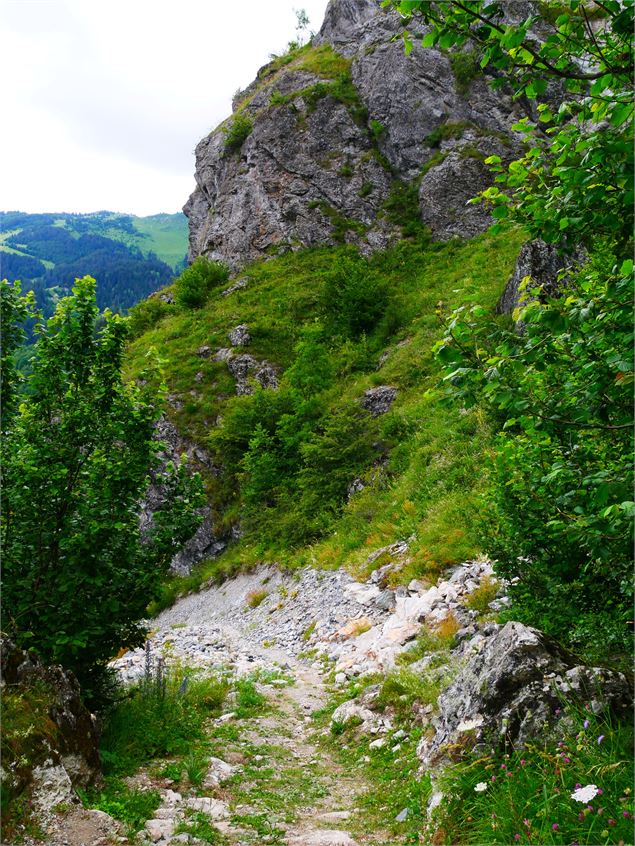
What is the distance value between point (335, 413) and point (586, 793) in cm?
1905

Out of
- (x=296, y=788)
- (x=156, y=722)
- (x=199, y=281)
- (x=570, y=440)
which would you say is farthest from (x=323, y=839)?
(x=199, y=281)

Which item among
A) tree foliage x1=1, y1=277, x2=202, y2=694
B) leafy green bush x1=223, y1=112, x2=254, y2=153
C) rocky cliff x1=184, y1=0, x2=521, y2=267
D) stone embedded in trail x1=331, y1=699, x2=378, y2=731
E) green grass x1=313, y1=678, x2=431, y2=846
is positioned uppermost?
leafy green bush x1=223, y1=112, x2=254, y2=153

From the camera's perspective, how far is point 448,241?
3609cm

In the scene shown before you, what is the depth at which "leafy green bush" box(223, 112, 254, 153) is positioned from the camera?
45.0 metres

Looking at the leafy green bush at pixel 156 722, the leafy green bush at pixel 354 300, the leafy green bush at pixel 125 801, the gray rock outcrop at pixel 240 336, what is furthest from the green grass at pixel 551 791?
the gray rock outcrop at pixel 240 336

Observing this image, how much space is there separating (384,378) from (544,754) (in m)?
21.2

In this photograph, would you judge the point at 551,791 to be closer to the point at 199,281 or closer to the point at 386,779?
the point at 386,779

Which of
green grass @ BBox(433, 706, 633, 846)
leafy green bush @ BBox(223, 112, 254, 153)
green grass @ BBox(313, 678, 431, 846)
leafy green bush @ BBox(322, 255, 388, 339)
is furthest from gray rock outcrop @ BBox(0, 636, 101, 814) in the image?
leafy green bush @ BBox(223, 112, 254, 153)

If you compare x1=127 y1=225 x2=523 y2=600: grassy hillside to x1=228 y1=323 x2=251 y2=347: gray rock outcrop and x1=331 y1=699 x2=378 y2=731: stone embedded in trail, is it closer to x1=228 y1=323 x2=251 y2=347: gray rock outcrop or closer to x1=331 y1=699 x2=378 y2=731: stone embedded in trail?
x1=228 y1=323 x2=251 y2=347: gray rock outcrop

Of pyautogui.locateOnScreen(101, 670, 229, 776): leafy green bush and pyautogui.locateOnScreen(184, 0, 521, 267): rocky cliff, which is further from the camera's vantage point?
pyautogui.locateOnScreen(184, 0, 521, 267): rocky cliff

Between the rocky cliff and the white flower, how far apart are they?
3645 centimetres

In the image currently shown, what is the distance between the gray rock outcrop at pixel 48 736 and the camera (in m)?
5.08

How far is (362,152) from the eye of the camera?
136 ft

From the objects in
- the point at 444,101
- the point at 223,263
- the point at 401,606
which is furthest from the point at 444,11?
the point at 444,101
